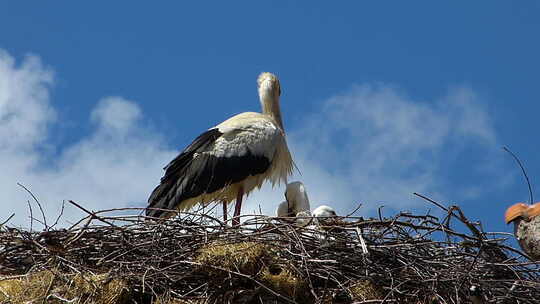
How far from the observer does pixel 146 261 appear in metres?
5.92

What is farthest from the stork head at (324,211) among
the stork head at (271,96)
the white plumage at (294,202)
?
the stork head at (271,96)

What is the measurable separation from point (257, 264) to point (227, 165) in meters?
3.36

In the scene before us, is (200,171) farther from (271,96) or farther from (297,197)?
(271,96)

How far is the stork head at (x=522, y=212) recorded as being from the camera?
5770 millimetres

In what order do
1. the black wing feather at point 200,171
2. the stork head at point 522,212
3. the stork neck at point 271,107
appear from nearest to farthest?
the stork head at point 522,212
the black wing feather at point 200,171
the stork neck at point 271,107

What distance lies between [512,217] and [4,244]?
297cm

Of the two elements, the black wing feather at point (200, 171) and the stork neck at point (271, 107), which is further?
the stork neck at point (271, 107)

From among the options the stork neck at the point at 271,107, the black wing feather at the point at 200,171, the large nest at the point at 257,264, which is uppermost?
the stork neck at the point at 271,107

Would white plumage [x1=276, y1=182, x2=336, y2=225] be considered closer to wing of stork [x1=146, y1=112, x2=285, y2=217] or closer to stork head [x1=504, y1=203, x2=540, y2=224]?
wing of stork [x1=146, y1=112, x2=285, y2=217]

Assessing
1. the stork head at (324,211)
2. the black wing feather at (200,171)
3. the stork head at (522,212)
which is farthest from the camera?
the black wing feather at (200,171)

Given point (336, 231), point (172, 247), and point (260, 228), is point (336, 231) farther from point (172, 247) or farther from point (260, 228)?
point (172, 247)

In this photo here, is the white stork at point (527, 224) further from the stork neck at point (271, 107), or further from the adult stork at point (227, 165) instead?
the stork neck at point (271, 107)

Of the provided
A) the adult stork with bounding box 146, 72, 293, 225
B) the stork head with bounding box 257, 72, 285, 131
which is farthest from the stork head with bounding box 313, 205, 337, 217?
the stork head with bounding box 257, 72, 285, 131

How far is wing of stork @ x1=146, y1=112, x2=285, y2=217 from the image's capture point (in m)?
8.95
